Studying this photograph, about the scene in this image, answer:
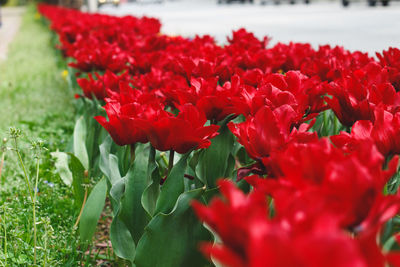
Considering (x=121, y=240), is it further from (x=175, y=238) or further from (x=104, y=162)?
(x=104, y=162)

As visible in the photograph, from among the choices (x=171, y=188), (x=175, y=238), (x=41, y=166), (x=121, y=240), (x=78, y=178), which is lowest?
(x=41, y=166)

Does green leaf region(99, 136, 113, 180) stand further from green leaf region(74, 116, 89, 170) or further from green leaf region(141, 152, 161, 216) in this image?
green leaf region(74, 116, 89, 170)

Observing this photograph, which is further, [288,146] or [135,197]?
[135,197]

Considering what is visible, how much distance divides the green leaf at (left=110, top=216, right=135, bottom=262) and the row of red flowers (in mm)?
277

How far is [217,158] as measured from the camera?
1.72 metres

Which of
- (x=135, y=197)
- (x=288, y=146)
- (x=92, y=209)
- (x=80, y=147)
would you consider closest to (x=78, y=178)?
(x=80, y=147)

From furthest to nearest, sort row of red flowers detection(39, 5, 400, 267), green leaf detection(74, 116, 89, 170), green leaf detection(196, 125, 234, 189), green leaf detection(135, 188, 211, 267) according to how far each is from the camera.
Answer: green leaf detection(74, 116, 89, 170), green leaf detection(196, 125, 234, 189), green leaf detection(135, 188, 211, 267), row of red flowers detection(39, 5, 400, 267)

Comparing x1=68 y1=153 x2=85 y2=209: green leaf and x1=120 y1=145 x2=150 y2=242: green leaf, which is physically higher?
x1=120 y1=145 x2=150 y2=242: green leaf

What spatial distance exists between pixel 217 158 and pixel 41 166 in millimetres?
1503

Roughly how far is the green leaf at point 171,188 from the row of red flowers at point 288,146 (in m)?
0.12

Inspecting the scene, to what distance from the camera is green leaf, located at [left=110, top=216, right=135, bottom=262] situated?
153 centimetres

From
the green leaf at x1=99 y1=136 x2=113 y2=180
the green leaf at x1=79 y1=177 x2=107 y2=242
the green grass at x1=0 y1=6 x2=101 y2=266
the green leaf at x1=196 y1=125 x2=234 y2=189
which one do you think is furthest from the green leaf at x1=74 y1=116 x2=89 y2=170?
the green leaf at x1=196 y1=125 x2=234 y2=189

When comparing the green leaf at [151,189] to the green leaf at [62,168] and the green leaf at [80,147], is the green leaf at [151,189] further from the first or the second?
the green leaf at [62,168]

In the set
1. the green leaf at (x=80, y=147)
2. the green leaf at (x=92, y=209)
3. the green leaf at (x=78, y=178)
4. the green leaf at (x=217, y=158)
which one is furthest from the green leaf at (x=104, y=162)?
the green leaf at (x=80, y=147)
